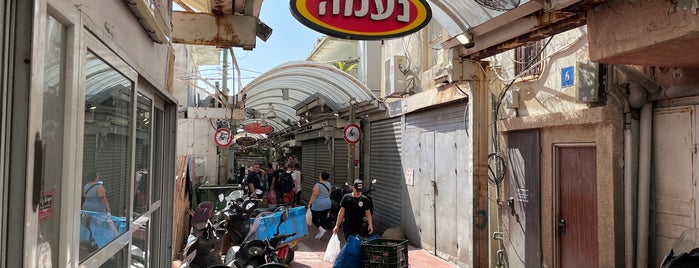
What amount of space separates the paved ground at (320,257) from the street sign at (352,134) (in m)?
3.01

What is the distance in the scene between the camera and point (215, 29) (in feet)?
18.7

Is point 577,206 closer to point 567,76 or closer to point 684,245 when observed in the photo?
point 567,76

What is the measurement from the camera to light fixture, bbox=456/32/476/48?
6.82m

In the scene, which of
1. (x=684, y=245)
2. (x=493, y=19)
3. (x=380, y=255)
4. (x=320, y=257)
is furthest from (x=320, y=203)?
(x=684, y=245)

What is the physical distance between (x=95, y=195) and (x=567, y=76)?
218 inches

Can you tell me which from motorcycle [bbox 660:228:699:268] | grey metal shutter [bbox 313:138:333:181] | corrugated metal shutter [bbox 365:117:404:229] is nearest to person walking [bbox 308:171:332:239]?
corrugated metal shutter [bbox 365:117:404:229]

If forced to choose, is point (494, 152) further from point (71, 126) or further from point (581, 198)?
point (71, 126)

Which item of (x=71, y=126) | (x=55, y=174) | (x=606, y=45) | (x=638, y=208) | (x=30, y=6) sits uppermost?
(x=606, y=45)

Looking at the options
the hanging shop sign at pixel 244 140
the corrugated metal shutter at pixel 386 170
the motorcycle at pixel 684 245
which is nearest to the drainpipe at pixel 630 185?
the motorcycle at pixel 684 245

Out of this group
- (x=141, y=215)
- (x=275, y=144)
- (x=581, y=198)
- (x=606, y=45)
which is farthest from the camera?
(x=275, y=144)

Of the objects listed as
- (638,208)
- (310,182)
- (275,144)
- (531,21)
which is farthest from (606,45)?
(275,144)

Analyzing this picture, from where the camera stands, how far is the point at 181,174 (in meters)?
9.28

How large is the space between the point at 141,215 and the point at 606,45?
13.4 ft

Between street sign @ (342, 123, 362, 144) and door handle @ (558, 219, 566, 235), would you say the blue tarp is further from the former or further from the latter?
street sign @ (342, 123, 362, 144)
